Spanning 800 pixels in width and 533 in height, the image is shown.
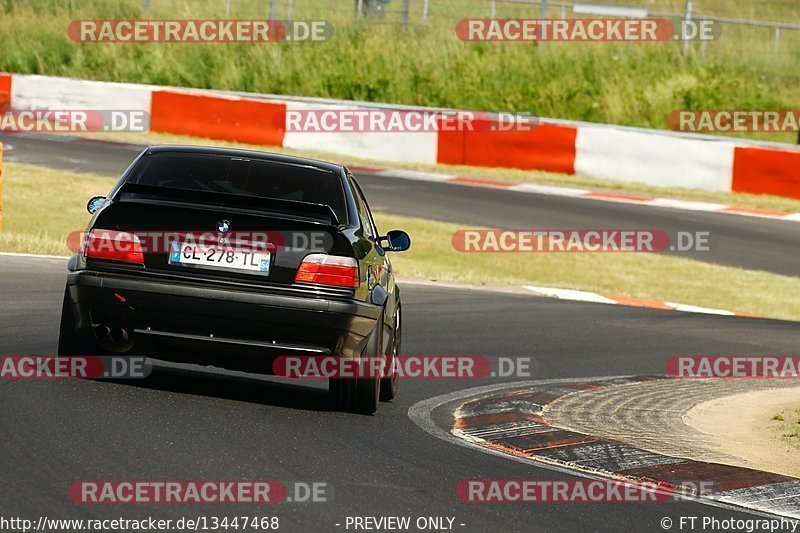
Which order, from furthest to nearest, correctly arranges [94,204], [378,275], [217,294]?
[94,204] → [378,275] → [217,294]

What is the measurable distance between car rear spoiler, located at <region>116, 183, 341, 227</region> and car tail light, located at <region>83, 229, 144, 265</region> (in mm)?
263

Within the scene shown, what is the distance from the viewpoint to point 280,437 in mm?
7148

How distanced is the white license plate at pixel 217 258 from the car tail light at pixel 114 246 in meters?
0.19

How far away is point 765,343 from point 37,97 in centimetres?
1867

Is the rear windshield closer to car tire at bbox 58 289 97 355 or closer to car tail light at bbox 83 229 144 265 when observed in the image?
car tail light at bbox 83 229 144 265

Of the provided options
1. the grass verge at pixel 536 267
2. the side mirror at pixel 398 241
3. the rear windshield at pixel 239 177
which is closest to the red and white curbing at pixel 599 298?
the grass verge at pixel 536 267

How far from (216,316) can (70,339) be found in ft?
3.26

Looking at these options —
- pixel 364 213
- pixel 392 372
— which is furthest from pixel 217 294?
pixel 392 372

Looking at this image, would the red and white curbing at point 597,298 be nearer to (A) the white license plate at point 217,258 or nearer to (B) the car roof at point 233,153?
(B) the car roof at point 233,153

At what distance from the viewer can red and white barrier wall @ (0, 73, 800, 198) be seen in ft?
80.7

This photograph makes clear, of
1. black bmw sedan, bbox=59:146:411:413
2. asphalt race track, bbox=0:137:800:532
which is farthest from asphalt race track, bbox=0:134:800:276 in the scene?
black bmw sedan, bbox=59:146:411:413

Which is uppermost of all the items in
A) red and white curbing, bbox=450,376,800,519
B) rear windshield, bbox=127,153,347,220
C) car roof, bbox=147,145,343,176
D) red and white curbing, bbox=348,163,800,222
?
car roof, bbox=147,145,343,176

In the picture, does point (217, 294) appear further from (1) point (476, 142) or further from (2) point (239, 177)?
(1) point (476, 142)

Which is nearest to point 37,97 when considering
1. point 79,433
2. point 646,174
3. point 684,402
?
point 646,174
